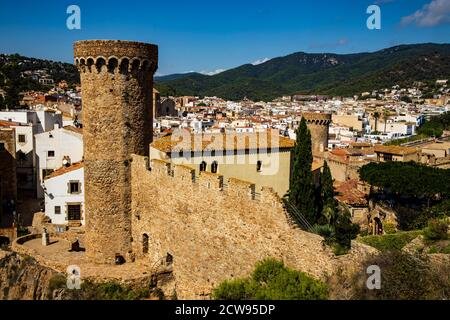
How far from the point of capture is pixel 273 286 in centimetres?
994

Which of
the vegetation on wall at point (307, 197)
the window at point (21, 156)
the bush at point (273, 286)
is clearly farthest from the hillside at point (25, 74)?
the bush at point (273, 286)

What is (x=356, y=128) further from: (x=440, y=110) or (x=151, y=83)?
(x=151, y=83)

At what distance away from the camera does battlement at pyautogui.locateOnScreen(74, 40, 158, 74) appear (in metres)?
14.1

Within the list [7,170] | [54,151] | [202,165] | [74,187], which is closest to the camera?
[202,165]

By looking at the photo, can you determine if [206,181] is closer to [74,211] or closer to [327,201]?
[327,201]

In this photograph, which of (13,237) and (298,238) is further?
(13,237)

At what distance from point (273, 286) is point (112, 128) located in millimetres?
7827

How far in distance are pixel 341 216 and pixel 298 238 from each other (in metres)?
15.2

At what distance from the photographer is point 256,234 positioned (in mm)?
11039

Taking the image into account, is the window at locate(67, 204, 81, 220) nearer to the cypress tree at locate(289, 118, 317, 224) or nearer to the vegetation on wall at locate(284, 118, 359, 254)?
the vegetation on wall at locate(284, 118, 359, 254)

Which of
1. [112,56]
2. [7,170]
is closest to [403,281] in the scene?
[112,56]

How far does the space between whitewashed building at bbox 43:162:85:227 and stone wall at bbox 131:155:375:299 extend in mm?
9664

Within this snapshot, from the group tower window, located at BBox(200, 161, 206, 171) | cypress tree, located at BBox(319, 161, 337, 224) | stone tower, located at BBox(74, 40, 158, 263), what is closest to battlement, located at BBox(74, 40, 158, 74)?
stone tower, located at BBox(74, 40, 158, 263)
